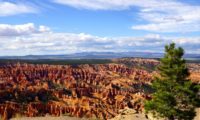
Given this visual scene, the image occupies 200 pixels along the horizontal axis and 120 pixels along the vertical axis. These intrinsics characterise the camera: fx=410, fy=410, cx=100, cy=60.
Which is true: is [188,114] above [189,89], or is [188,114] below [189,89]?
below

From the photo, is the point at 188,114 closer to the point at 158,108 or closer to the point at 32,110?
the point at 158,108

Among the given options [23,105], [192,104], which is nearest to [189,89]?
[192,104]

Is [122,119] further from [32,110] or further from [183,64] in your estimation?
[32,110]

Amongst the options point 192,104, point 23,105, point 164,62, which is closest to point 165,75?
point 164,62

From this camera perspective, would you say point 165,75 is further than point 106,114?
No

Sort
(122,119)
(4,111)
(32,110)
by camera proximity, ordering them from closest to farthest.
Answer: (122,119) → (4,111) → (32,110)

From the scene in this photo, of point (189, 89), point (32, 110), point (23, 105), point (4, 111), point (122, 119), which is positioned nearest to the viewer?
point (189, 89)

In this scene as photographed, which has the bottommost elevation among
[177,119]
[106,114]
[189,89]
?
[106,114]
